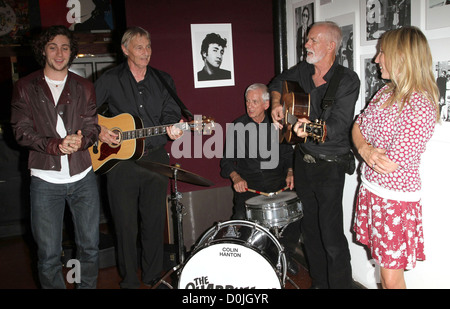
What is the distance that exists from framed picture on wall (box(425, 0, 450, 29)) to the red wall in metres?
2.09

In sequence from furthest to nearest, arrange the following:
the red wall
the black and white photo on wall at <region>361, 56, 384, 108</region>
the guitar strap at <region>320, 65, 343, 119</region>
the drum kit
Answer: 1. the red wall
2. the black and white photo on wall at <region>361, 56, 384, 108</region>
3. the guitar strap at <region>320, 65, 343, 119</region>
4. the drum kit

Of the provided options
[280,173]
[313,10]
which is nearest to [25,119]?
[280,173]

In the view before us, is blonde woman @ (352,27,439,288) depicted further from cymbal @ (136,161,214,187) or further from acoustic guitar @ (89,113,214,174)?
acoustic guitar @ (89,113,214,174)

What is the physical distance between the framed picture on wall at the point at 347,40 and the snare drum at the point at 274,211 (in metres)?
1.12

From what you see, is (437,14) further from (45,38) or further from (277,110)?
(45,38)

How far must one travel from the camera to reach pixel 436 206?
249cm

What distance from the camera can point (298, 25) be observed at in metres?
3.76

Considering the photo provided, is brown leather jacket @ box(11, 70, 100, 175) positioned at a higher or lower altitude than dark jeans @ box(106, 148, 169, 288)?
higher

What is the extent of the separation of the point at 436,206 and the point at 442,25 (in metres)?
1.07

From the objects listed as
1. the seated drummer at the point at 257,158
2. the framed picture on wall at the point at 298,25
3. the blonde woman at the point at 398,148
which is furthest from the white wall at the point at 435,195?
the seated drummer at the point at 257,158

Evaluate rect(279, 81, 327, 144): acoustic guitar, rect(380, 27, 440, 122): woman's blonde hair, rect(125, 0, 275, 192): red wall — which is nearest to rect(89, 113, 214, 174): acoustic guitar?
rect(279, 81, 327, 144): acoustic guitar

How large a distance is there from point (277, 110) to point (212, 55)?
1262 millimetres

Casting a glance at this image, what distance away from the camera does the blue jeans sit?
103 inches
